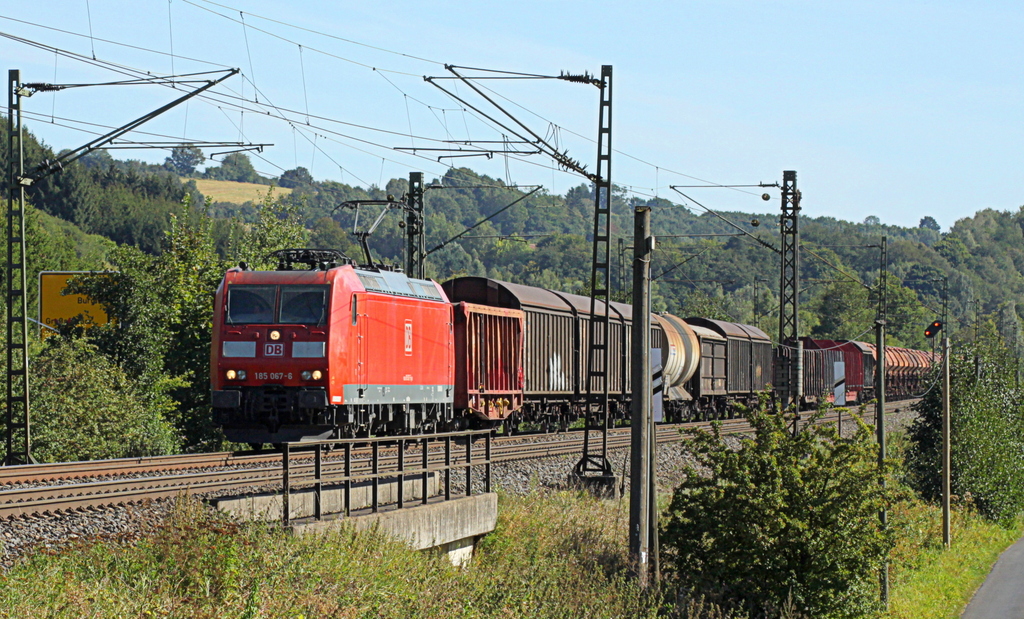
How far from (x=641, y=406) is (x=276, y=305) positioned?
7.58 m

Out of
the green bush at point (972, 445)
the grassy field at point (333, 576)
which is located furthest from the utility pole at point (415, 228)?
the green bush at point (972, 445)

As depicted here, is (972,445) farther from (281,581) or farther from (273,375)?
(281,581)

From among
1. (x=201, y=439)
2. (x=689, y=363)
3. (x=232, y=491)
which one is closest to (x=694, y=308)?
(x=689, y=363)

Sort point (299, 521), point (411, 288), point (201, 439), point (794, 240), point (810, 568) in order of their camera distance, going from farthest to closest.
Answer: point (794, 240), point (201, 439), point (411, 288), point (810, 568), point (299, 521)

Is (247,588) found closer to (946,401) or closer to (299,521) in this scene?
(299,521)

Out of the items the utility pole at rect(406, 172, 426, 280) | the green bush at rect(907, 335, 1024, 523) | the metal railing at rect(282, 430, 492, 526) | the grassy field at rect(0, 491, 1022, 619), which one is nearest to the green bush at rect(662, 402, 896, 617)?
the grassy field at rect(0, 491, 1022, 619)

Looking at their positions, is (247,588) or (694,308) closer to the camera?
(247,588)

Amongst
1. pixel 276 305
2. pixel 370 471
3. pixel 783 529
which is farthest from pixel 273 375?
pixel 783 529

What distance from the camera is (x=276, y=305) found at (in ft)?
66.5

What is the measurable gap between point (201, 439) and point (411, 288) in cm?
1131

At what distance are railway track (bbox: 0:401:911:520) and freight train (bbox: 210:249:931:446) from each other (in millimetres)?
642

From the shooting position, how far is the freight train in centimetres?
1994

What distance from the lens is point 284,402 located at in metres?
19.8

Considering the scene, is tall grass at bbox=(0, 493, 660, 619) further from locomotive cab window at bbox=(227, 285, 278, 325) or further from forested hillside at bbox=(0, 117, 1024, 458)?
forested hillside at bbox=(0, 117, 1024, 458)
